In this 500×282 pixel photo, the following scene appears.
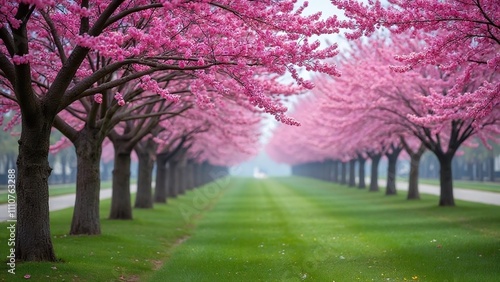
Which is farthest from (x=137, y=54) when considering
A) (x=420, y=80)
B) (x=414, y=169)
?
(x=414, y=169)

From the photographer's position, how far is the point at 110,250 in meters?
16.0

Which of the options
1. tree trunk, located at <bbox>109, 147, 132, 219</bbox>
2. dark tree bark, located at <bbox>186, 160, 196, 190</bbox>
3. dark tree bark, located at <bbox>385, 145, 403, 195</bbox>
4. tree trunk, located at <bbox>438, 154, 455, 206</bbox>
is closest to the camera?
tree trunk, located at <bbox>109, 147, 132, 219</bbox>

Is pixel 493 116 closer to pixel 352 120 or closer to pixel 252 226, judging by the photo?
pixel 352 120

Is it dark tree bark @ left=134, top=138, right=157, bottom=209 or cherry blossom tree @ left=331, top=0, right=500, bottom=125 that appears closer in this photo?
cherry blossom tree @ left=331, top=0, right=500, bottom=125

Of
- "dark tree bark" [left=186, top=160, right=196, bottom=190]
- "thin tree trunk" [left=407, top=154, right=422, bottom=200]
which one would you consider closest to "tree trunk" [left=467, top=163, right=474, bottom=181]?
"dark tree bark" [left=186, top=160, right=196, bottom=190]

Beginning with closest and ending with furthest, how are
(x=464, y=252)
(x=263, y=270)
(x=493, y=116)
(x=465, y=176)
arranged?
1. (x=263, y=270)
2. (x=464, y=252)
3. (x=493, y=116)
4. (x=465, y=176)

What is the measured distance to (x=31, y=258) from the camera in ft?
40.7

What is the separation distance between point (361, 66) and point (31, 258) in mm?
19065

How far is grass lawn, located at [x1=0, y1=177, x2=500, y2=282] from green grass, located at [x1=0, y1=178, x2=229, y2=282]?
3 centimetres

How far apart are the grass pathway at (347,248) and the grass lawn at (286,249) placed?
25 millimetres

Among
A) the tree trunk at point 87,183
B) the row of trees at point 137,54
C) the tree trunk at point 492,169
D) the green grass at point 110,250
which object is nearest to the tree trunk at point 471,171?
the tree trunk at point 492,169

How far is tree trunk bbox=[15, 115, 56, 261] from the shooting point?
40.8 ft

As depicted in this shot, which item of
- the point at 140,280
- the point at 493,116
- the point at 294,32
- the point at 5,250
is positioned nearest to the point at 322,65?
the point at 294,32

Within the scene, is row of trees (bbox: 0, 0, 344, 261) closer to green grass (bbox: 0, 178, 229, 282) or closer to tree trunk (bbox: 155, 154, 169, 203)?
green grass (bbox: 0, 178, 229, 282)
